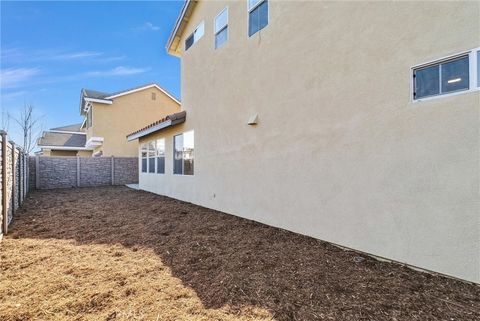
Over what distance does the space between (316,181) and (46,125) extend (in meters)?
34.0

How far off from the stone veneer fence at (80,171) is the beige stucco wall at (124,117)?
5.86ft

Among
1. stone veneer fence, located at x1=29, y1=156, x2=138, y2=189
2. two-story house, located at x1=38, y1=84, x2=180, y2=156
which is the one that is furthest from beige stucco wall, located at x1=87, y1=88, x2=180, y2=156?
stone veneer fence, located at x1=29, y1=156, x2=138, y2=189

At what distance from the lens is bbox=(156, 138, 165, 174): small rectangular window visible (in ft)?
38.9

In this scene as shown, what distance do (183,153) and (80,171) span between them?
11.3 meters

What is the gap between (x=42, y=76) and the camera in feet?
71.6

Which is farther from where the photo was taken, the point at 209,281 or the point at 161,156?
the point at 161,156

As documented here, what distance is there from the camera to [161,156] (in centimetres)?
1210

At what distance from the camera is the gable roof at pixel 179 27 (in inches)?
381

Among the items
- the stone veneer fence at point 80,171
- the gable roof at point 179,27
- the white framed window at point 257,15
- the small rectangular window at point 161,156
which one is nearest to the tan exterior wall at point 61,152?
the stone veneer fence at point 80,171

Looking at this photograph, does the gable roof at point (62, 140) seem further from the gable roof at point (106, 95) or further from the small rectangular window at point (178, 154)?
the small rectangular window at point (178, 154)

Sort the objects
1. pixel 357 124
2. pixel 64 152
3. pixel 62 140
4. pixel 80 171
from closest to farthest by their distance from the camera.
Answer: pixel 357 124 < pixel 80 171 < pixel 62 140 < pixel 64 152

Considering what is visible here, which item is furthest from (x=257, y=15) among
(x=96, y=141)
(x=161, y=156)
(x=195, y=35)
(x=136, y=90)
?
(x=96, y=141)

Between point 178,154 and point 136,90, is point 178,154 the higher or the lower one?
the lower one

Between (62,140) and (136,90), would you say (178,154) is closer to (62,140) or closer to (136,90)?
(136,90)
